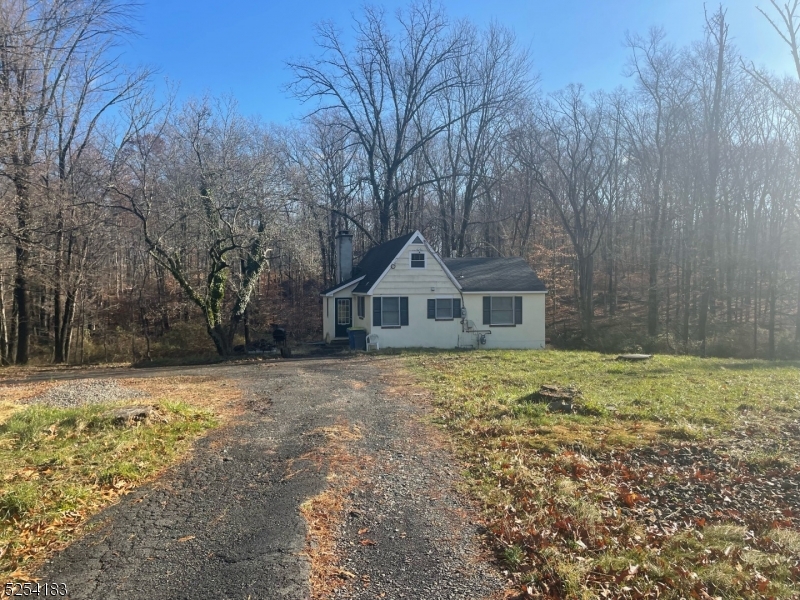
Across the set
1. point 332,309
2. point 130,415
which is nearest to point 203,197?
point 332,309

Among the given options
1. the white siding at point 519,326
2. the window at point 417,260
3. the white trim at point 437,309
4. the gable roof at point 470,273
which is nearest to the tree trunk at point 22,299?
the gable roof at point 470,273

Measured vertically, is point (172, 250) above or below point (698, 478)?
above

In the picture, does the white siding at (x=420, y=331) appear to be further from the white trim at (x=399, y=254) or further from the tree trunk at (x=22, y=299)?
the tree trunk at (x=22, y=299)

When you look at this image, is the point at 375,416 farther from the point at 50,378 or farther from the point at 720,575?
the point at 50,378

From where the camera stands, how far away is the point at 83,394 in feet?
43.1

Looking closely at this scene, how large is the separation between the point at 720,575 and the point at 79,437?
25.7ft

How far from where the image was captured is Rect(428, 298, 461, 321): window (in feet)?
77.0

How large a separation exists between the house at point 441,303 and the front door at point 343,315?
1007 mm

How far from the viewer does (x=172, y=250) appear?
21.9 meters

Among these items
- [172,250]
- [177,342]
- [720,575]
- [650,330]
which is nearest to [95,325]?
[177,342]

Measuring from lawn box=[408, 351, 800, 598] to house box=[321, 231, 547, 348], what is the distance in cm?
1047

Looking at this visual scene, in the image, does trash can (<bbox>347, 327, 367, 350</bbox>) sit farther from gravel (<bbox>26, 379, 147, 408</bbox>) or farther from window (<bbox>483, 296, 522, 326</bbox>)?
gravel (<bbox>26, 379, 147, 408</bbox>)

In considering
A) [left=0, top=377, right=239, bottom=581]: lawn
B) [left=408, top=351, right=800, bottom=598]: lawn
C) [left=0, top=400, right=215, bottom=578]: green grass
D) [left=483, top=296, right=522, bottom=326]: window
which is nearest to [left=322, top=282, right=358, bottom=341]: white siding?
[left=483, top=296, right=522, bottom=326]: window

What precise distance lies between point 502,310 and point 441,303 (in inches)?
103
